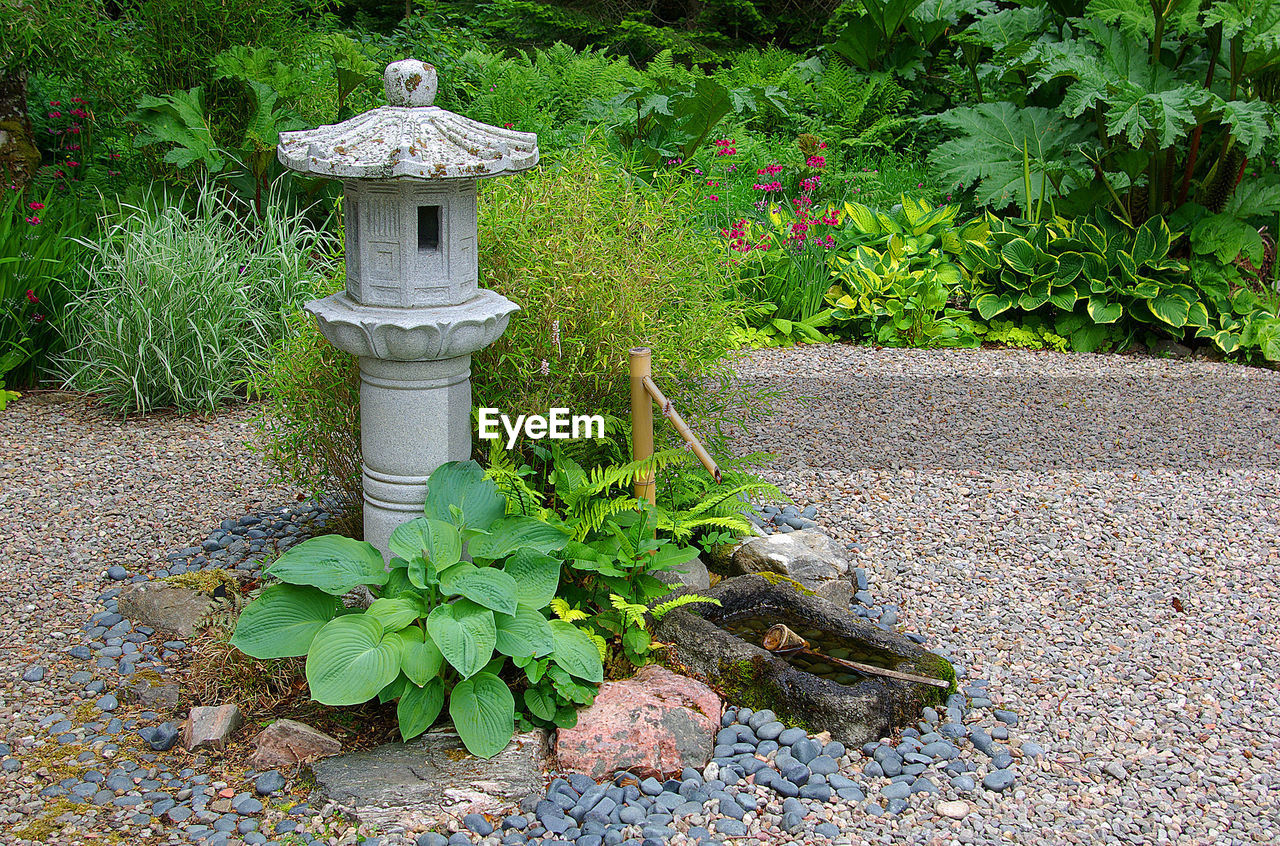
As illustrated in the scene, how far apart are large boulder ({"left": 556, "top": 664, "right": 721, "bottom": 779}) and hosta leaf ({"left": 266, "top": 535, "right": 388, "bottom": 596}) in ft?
1.99

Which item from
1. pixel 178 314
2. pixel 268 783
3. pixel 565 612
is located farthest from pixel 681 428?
pixel 178 314

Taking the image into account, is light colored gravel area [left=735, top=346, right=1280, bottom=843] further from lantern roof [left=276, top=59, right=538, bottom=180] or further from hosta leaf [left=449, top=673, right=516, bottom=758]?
lantern roof [left=276, top=59, right=538, bottom=180]

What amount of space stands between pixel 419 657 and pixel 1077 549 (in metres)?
2.41

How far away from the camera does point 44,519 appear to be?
3.81 m

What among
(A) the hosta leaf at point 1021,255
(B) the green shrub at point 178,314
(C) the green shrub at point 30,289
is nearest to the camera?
(B) the green shrub at point 178,314

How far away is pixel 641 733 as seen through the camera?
8.28ft

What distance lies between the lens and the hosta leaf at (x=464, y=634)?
2387 millimetres

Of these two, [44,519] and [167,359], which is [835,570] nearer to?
[44,519]

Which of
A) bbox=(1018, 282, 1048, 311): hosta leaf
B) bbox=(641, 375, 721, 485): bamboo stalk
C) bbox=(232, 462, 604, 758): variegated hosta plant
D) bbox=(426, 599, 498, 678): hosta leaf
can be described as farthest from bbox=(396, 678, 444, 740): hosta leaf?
bbox=(1018, 282, 1048, 311): hosta leaf

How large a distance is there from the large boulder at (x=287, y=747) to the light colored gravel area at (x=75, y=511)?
47 cm

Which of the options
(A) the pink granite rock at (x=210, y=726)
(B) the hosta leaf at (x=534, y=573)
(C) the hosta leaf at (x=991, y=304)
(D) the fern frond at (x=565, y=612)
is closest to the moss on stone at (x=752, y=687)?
(D) the fern frond at (x=565, y=612)

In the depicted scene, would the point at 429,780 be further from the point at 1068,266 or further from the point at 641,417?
the point at 1068,266

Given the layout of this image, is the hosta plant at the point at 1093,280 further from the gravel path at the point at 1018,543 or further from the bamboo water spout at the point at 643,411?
the bamboo water spout at the point at 643,411

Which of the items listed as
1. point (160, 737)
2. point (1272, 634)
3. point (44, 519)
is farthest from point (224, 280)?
point (1272, 634)
